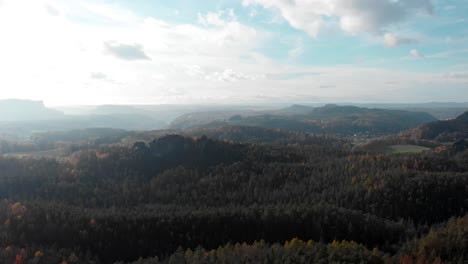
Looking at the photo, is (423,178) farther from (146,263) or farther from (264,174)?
(146,263)

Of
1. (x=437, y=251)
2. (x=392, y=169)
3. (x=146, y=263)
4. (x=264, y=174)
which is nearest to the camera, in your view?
(x=437, y=251)

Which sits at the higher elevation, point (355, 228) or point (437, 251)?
point (437, 251)

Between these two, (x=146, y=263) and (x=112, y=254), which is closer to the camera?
(x=146, y=263)

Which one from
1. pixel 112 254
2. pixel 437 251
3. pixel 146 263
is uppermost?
pixel 437 251

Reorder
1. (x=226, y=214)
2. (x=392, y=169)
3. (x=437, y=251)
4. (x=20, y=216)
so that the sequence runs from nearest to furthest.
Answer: (x=437, y=251), (x=20, y=216), (x=226, y=214), (x=392, y=169)

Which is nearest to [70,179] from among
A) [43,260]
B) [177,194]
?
[177,194]

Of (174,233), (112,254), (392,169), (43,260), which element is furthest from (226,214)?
(392,169)

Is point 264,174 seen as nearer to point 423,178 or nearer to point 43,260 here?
point 423,178
